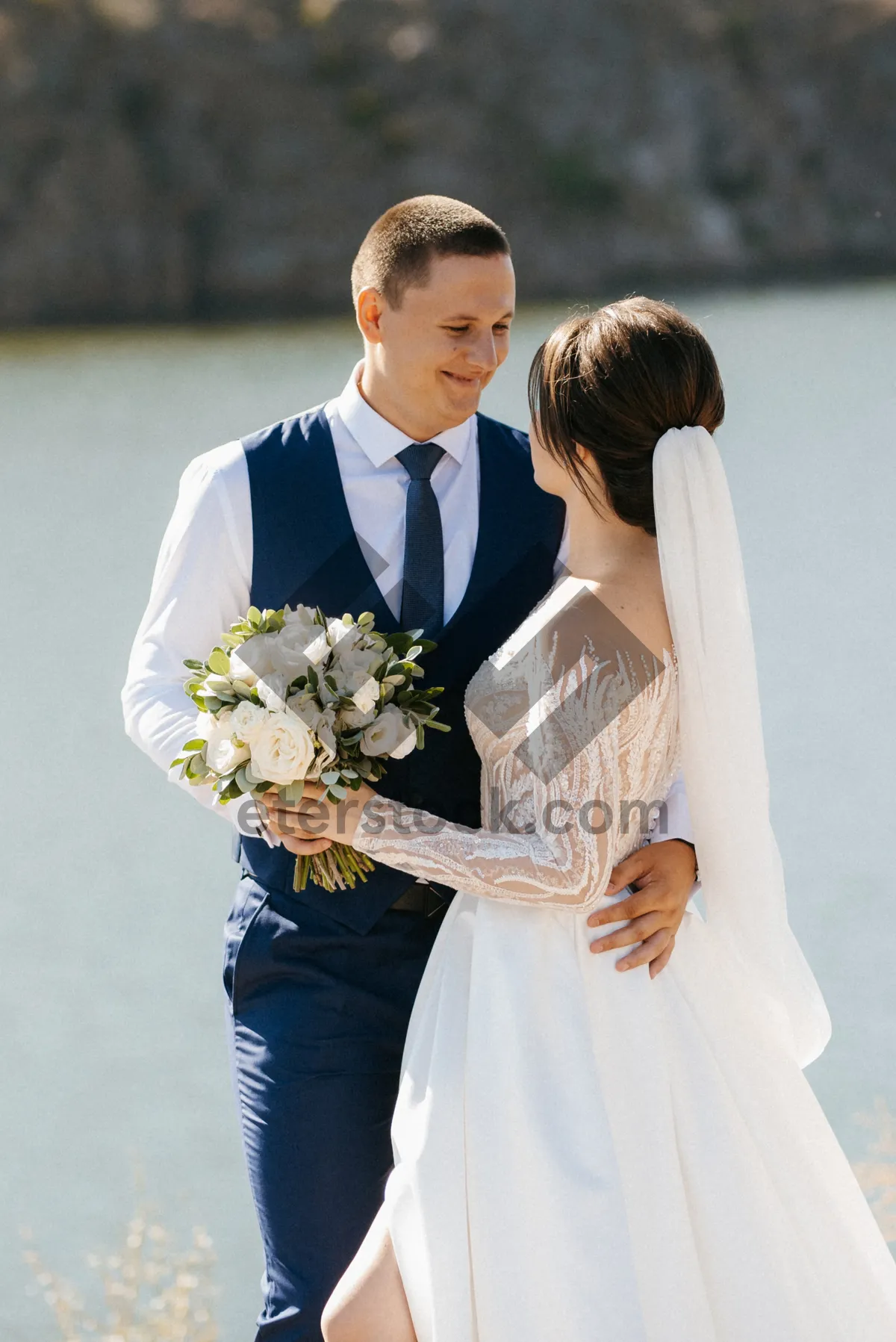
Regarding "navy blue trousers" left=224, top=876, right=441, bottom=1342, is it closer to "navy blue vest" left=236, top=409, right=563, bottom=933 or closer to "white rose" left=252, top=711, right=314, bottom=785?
"navy blue vest" left=236, top=409, right=563, bottom=933

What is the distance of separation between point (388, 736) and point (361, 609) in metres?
0.37

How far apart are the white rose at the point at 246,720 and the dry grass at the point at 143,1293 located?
1.91 metres

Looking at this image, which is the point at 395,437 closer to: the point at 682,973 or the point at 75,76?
the point at 682,973

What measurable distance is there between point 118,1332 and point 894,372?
9.60m

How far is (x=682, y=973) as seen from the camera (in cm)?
206

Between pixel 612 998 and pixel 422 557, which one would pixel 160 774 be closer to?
pixel 422 557

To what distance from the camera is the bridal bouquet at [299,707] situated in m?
1.88

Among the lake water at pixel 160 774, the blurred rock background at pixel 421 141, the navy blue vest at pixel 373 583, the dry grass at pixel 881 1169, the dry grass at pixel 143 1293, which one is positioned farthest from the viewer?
the blurred rock background at pixel 421 141

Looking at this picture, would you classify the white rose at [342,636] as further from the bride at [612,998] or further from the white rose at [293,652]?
the bride at [612,998]

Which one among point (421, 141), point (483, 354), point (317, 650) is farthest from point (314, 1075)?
point (421, 141)

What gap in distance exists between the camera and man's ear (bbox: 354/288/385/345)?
2490mm


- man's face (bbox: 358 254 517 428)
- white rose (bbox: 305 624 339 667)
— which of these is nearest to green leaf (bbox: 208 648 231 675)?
white rose (bbox: 305 624 339 667)

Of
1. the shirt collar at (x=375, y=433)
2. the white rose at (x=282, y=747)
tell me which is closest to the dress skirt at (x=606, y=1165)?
the white rose at (x=282, y=747)

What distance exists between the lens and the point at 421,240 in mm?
2424
